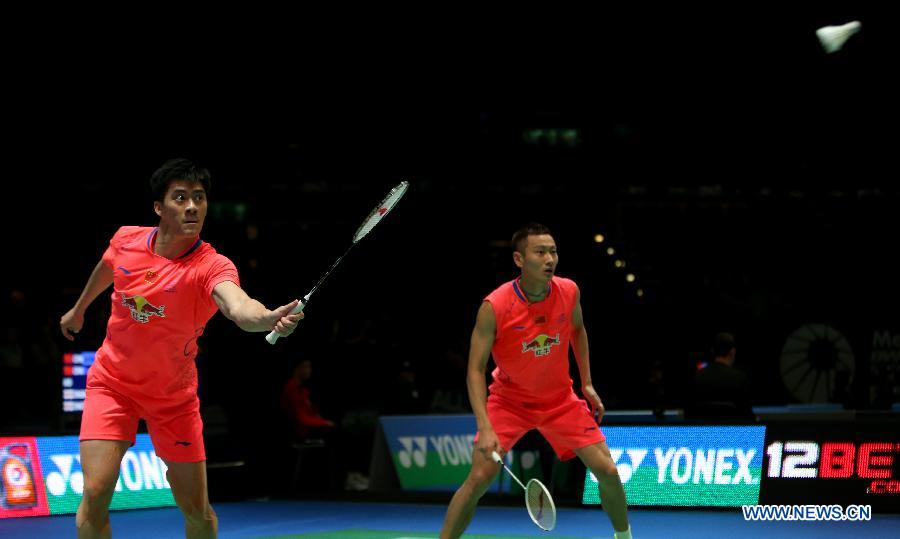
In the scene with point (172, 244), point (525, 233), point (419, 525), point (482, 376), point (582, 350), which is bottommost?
point (419, 525)

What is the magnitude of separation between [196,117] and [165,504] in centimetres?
865

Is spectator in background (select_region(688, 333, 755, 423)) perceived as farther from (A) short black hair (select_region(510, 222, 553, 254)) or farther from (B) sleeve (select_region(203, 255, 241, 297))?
(B) sleeve (select_region(203, 255, 241, 297))

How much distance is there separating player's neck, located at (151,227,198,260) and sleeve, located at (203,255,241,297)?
254mm

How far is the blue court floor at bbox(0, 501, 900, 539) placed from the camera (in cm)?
1027

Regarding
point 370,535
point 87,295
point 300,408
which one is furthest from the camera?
point 300,408

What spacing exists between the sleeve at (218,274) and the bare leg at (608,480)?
281cm

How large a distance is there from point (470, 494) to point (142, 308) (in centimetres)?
246

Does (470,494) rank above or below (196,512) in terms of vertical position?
below

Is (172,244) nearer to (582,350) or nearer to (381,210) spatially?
(381,210)

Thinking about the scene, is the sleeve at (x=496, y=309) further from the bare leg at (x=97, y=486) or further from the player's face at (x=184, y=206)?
the bare leg at (x=97, y=486)

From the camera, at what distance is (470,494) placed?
7234mm

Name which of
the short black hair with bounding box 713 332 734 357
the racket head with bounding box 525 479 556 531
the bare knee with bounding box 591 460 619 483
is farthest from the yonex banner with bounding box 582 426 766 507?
the bare knee with bounding box 591 460 619 483

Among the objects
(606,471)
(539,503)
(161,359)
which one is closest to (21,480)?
(539,503)

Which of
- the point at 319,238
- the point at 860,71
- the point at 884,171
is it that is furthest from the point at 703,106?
the point at 319,238
